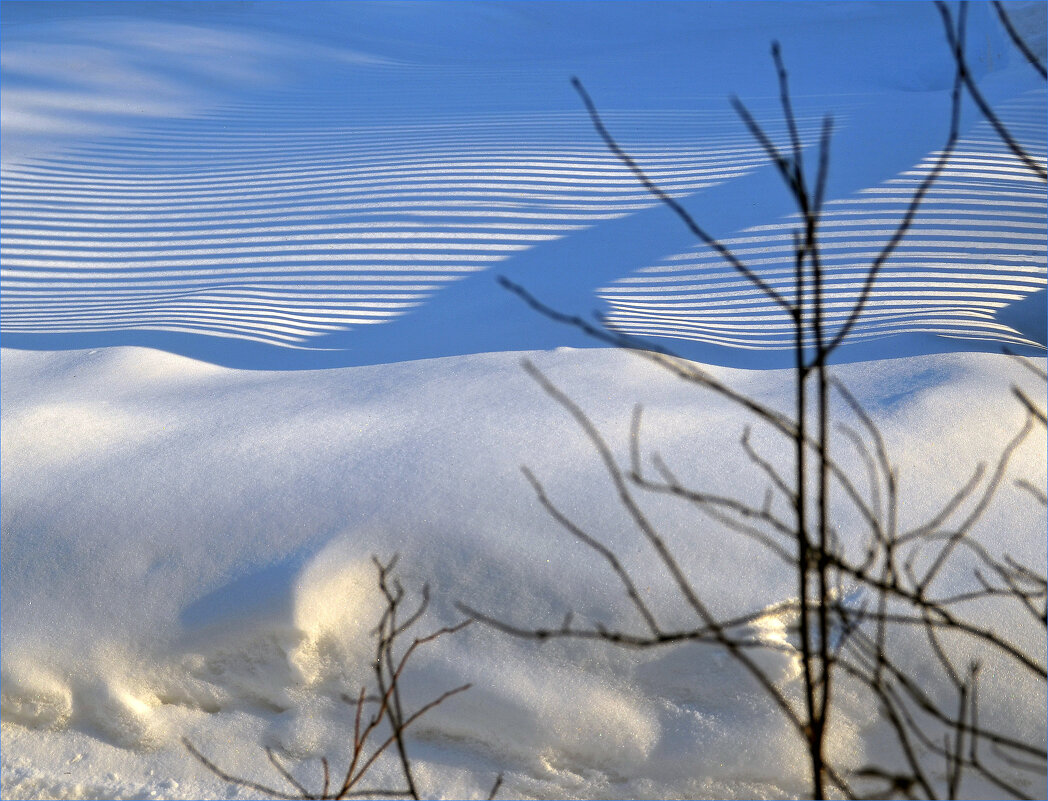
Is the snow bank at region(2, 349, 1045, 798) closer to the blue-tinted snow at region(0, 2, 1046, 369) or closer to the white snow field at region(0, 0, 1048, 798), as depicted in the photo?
the white snow field at region(0, 0, 1048, 798)

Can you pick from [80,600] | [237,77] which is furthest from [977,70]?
[80,600]

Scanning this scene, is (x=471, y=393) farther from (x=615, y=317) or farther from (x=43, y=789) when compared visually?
(x=43, y=789)

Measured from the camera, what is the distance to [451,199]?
Result: 4.12 meters

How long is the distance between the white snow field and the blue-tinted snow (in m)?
Result: 0.02

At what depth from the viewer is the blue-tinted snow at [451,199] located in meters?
3.12

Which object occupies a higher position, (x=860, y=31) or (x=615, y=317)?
(x=860, y=31)

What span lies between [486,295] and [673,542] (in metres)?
1.60

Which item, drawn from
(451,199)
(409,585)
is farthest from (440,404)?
(451,199)

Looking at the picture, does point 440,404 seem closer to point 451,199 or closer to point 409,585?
point 409,585

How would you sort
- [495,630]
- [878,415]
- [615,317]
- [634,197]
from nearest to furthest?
[495,630] < [878,415] < [615,317] < [634,197]

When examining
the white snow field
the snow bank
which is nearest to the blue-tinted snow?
the white snow field

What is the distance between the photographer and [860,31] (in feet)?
25.0

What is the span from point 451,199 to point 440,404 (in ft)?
6.35

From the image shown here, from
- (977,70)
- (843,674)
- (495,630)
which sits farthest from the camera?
(977,70)
